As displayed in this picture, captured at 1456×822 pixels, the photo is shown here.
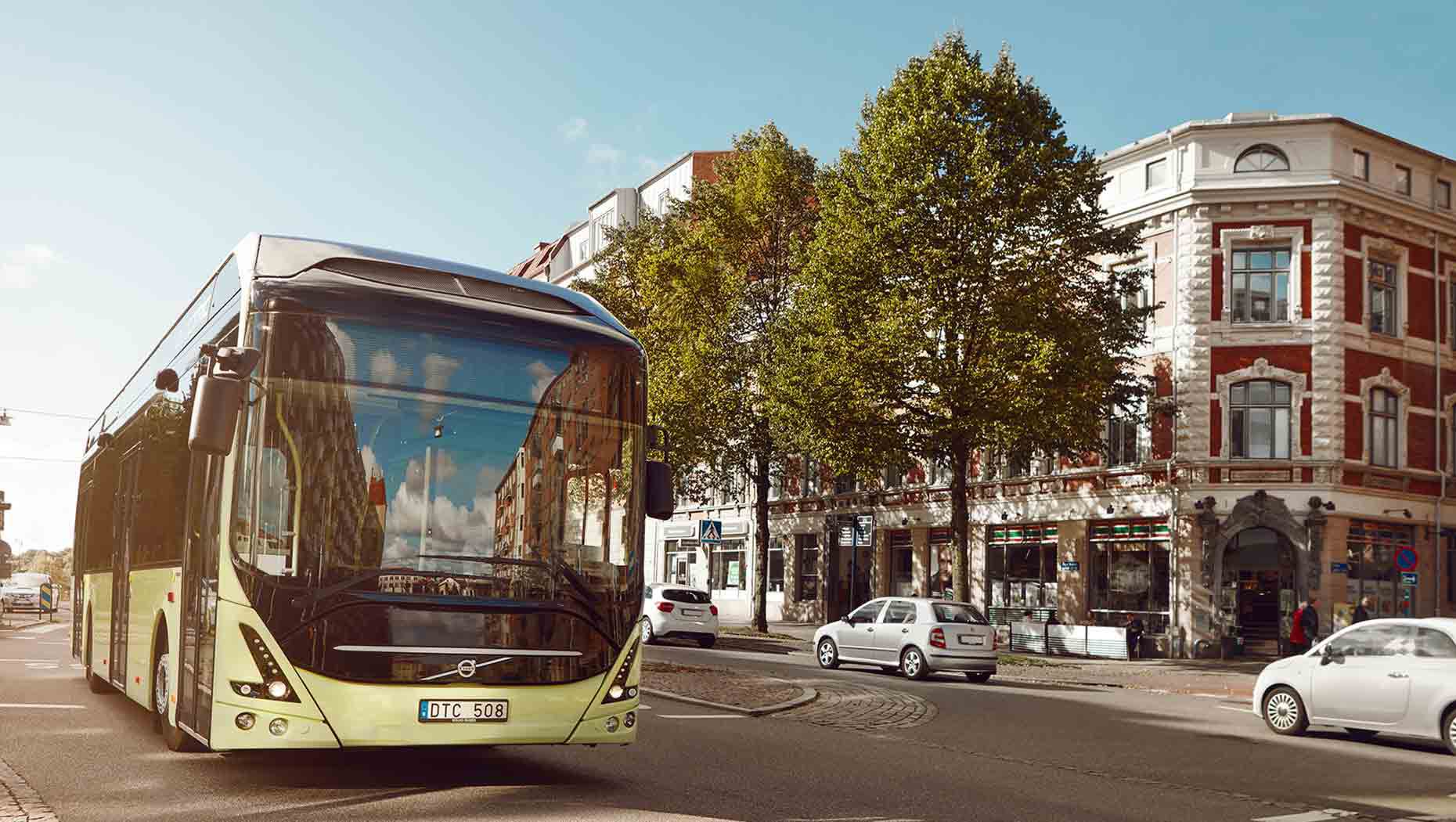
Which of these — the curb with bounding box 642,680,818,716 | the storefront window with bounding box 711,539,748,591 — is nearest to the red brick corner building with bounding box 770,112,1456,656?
the curb with bounding box 642,680,818,716

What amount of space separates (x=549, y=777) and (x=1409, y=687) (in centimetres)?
992

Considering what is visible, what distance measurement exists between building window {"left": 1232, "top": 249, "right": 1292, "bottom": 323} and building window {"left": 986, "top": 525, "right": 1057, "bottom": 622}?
7.59 m

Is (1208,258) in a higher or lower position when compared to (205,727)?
higher

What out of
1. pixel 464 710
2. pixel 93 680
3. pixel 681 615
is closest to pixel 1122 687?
pixel 681 615

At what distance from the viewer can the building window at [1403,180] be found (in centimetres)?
3525

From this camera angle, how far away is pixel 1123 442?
35719 mm

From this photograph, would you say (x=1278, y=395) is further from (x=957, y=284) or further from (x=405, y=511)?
(x=405, y=511)

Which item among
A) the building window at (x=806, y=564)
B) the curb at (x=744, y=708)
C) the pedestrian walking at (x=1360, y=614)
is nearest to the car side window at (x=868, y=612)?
the curb at (x=744, y=708)

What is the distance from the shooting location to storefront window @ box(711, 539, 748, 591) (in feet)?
171

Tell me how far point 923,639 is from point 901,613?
0.97 m

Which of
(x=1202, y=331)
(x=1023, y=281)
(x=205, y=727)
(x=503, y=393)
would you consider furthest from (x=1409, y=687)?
(x=1202, y=331)

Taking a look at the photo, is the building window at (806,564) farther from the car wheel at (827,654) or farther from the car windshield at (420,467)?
the car windshield at (420,467)

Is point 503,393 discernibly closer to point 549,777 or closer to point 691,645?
point 549,777

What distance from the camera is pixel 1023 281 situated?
2898cm
